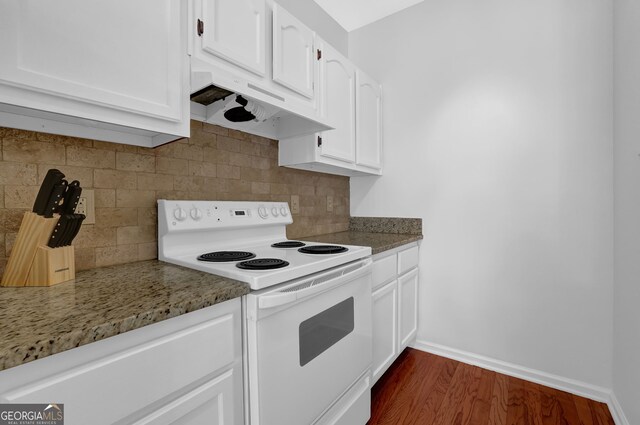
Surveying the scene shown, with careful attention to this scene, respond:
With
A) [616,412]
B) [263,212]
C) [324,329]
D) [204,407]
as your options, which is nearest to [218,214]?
[263,212]

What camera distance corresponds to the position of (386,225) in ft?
8.34

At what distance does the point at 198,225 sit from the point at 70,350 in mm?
847

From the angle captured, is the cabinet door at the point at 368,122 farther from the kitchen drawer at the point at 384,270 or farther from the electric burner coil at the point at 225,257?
the electric burner coil at the point at 225,257

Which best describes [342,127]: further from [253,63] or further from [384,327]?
[384,327]

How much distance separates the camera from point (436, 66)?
7.56ft

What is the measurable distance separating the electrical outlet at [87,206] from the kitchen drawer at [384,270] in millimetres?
1357

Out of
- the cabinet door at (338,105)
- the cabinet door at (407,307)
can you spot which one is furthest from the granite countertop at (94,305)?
the cabinet door at (407,307)

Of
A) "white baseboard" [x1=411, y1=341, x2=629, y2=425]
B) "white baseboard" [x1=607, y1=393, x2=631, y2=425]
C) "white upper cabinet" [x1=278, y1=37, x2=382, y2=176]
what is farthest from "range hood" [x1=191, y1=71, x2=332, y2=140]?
"white baseboard" [x1=607, y1=393, x2=631, y2=425]

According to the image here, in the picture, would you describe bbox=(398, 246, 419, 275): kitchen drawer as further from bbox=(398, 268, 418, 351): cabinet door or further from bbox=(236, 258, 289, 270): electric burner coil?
bbox=(236, 258, 289, 270): electric burner coil

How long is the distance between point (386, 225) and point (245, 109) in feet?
5.06

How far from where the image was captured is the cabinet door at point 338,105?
6.26 feet

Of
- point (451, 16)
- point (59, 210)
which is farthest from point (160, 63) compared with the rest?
point (451, 16)

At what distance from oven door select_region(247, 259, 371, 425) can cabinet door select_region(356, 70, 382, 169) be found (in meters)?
1.08

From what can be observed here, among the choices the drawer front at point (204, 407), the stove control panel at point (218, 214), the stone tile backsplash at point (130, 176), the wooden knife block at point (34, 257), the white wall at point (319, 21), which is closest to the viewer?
the drawer front at point (204, 407)
